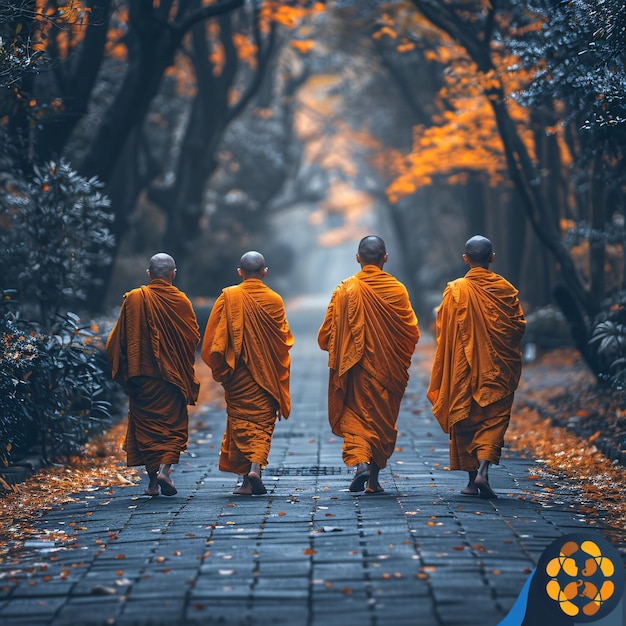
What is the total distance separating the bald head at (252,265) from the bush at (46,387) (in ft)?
6.22

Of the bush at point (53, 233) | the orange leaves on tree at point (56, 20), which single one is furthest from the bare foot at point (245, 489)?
the orange leaves on tree at point (56, 20)

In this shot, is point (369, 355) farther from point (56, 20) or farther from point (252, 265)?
point (56, 20)

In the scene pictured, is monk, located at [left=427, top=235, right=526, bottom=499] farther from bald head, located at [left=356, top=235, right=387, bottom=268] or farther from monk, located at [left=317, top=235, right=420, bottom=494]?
bald head, located at [left=356, top=235, right=387, bottom=268]

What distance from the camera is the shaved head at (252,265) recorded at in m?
8.51

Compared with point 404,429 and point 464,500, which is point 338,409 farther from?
point 404,429

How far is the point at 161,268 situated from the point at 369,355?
1.81 m

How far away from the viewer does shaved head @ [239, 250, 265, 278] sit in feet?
27.9

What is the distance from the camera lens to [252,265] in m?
8.51

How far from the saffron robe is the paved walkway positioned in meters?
0.74

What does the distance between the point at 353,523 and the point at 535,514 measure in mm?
1267

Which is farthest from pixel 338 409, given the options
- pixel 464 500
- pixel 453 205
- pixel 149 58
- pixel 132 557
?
pixel 453 205

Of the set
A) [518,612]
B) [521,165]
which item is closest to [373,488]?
[518,612]

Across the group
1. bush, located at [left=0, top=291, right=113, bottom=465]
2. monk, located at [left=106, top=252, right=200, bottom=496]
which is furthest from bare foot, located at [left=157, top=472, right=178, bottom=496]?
bush, located at [left=0, top=291, right=113, bottom=465]

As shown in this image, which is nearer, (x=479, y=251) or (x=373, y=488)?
(x=373, y=488)
